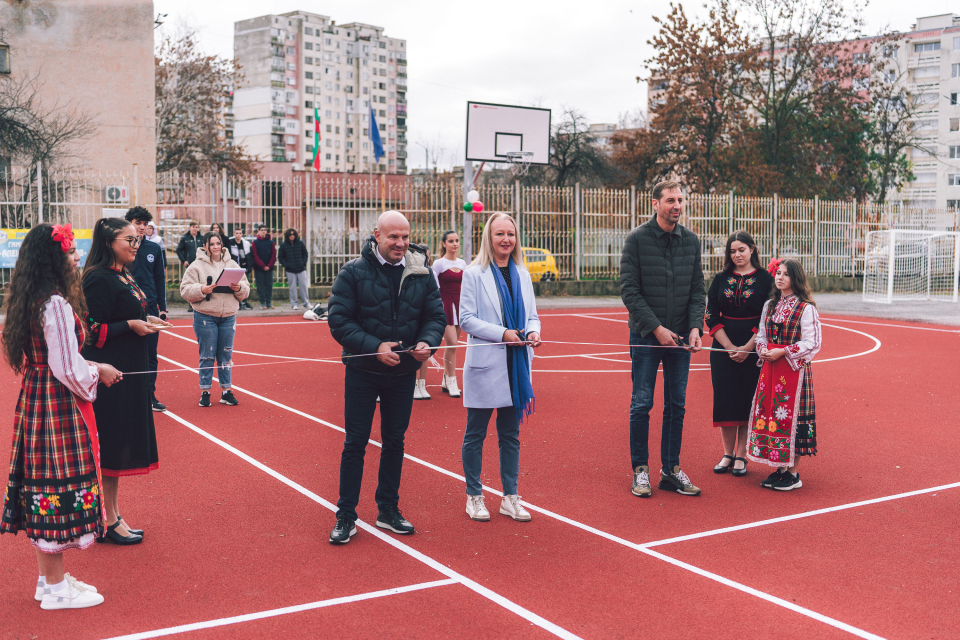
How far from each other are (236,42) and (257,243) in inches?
4158

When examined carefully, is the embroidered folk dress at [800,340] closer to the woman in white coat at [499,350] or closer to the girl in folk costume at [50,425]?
the woman in white coat at [499,350]

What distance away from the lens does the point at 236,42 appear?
115938 mm

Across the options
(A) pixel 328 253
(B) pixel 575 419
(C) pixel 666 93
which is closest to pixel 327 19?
(C) pixel 666 93

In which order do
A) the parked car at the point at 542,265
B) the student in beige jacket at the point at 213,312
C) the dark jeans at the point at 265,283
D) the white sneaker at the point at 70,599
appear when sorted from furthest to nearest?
the parked car at the point at 542,265 < the dark jeans at the point at 265,283 < the student in beige jacket at the point at 213,312 < the white sneaker at the point at 70,599

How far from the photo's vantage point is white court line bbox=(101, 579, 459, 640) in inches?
148

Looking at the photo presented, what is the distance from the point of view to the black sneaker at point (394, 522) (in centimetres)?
511

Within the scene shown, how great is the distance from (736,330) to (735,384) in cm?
42

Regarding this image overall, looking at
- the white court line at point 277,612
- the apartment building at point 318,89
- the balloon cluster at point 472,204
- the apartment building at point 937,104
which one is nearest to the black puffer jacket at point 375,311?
the white court line at point 277,612

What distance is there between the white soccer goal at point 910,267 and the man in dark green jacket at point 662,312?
21601mm

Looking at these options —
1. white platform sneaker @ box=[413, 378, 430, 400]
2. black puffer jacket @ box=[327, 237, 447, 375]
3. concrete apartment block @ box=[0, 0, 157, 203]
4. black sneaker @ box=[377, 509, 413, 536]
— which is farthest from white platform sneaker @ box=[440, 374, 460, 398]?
concrete apartment block @ box=[0, 0, 157, 203]

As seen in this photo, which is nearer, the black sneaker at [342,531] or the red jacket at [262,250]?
the black sneaker at [342,531]

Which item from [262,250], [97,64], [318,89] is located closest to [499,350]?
[262,250]

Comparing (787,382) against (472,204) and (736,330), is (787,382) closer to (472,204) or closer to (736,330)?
(736,330)

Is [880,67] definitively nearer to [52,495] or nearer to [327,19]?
[52,495]
